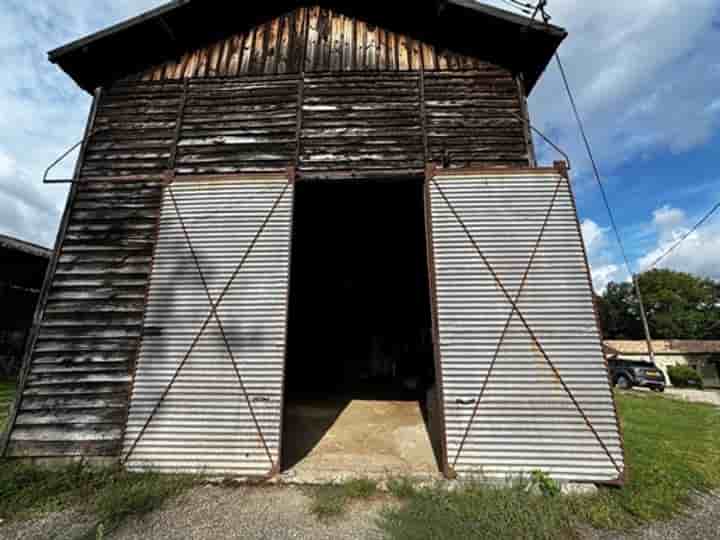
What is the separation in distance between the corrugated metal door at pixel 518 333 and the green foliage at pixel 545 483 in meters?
0.07

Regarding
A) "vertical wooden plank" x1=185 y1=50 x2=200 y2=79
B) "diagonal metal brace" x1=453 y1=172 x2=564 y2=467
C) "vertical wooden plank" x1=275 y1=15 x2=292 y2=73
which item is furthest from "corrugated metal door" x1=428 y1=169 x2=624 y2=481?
"vertical wooden plank" x1=185 y1=50 x2=200 y2=79

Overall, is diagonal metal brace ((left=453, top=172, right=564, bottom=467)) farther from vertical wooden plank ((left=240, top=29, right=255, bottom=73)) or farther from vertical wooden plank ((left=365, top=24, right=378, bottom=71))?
vertical wooden plank ((left=240, top=29, right=255, bottom=73))

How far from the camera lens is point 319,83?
5445 millimetres

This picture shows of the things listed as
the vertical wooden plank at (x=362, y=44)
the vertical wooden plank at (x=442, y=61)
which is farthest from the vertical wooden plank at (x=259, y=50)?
the vertical wooden plank at (x=442, y=61)

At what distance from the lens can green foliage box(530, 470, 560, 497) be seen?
134 inches

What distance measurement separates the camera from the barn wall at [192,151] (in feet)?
14.1

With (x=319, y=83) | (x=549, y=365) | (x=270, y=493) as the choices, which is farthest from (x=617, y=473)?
(x=319, y=83)

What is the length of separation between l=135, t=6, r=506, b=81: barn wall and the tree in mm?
57448

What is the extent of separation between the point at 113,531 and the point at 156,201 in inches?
163

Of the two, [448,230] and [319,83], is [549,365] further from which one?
[319,83]

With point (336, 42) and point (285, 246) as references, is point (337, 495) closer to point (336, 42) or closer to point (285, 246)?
point (285, 246)

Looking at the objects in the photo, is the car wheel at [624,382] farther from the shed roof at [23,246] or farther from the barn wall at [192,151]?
the shed roof at [23,246]

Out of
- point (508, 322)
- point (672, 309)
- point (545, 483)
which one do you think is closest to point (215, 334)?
point (508, 322)

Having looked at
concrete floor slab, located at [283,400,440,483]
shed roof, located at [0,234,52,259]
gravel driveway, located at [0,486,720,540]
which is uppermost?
shed roof, located at [0,234,52,259]
